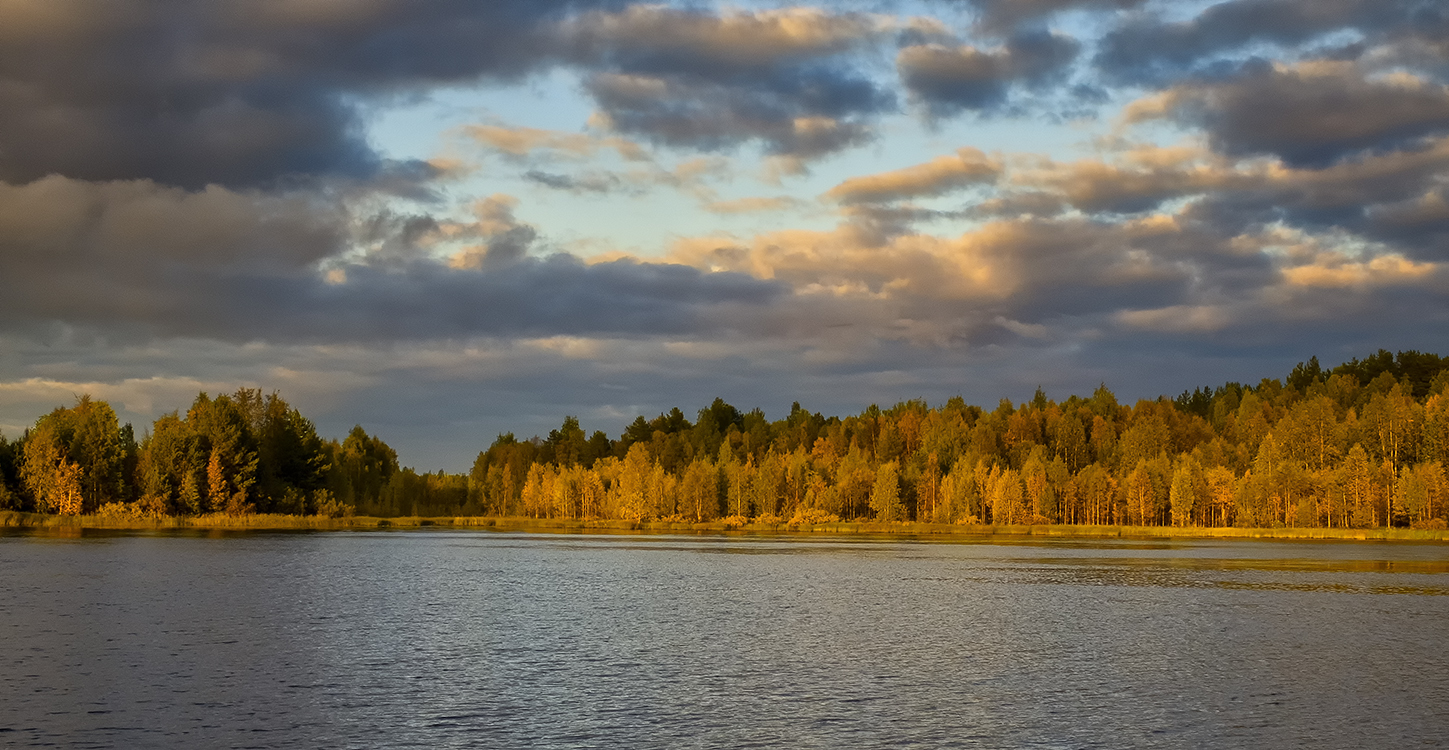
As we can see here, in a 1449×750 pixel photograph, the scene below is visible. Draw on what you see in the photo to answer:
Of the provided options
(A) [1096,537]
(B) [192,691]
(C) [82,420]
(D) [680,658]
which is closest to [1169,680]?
(D) [680,658]

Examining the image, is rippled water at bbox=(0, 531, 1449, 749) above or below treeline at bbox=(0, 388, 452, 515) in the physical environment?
below

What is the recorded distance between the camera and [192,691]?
34.8 meters

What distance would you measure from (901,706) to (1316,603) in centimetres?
4318

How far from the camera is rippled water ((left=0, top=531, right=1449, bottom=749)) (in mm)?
30359

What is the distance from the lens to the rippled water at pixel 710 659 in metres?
30.4

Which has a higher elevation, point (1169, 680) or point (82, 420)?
point (82, 420)

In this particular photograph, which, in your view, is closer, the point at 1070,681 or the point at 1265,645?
the point at 1070,681

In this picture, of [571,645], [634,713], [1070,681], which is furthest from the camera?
[571,645]

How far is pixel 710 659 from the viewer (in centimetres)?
4294

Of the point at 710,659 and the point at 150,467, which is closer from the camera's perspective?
the point at 710,659

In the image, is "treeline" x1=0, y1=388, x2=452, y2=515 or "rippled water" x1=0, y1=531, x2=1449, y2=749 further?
"treeline" x1=0, y1=388, x2=452, y2=515

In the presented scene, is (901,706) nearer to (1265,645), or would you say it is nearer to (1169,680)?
(1169,680)

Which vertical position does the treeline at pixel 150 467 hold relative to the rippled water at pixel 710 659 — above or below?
above

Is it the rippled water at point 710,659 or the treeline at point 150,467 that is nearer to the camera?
the rippled water at point 710,659
